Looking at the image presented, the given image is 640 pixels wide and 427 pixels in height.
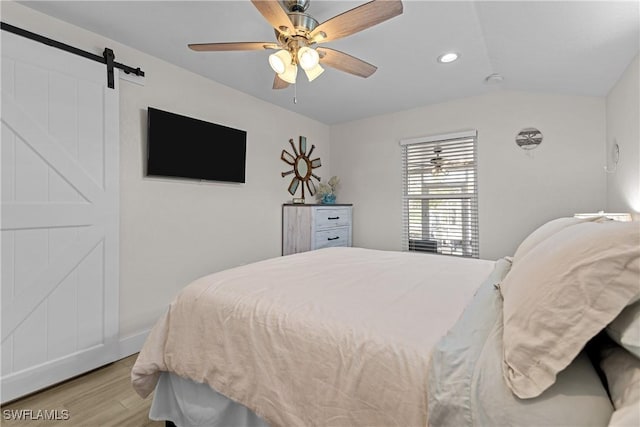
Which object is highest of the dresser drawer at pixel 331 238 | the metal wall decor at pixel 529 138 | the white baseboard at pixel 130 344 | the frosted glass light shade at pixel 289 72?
the frosted glass light shade at pixel 289 72

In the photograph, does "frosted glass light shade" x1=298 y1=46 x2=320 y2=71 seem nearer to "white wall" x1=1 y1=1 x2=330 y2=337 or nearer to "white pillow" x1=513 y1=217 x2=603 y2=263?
"white pillow" x1=513 y1=217 x2=603 y2=263

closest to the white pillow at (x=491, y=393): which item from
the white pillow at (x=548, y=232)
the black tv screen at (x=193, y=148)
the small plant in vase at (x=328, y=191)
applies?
the white pillow at (x=548, y=232)

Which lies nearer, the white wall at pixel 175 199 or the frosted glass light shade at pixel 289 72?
the frosted glass light shade at pixel 289 72

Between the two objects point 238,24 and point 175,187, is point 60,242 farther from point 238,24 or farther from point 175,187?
point 238,24

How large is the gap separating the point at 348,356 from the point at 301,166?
332 cm

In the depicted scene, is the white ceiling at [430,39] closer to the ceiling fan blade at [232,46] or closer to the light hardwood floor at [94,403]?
the ceiling fan blade at [232,46]

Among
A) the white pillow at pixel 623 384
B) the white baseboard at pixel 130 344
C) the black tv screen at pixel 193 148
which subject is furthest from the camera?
the black tv screen at pixel 193 148

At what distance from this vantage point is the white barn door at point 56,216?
1814mm

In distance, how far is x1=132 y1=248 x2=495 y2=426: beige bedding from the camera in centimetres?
88

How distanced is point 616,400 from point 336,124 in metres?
4.24

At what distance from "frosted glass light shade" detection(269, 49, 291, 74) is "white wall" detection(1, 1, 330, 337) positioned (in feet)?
4.66

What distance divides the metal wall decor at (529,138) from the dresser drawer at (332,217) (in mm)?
2115

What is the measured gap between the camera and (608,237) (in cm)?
69

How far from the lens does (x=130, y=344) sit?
2369mm
